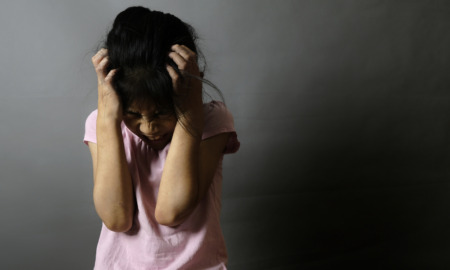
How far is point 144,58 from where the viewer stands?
1.78 ft

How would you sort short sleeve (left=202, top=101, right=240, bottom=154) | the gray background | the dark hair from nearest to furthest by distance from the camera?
the dark hair → short sleeve (left=202, top=101, right=240, bottom=154) → the gray background

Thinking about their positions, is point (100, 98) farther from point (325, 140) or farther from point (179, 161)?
point (325, 140)

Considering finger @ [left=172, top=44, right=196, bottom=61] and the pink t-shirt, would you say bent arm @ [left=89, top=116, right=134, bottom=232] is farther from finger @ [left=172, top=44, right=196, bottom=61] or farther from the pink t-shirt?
finger @ [left=172, top=44, right=196, bottom=61]

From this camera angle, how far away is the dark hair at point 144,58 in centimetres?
54

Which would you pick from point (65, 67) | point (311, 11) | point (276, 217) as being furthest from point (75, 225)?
point (311, 11)

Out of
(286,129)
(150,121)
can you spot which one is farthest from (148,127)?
(286,129)

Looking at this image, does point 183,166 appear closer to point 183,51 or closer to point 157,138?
point 157,138

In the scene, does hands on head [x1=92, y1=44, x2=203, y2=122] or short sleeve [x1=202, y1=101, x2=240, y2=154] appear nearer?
hands on head [x1=92, y1=44, x2=203, y2=122]

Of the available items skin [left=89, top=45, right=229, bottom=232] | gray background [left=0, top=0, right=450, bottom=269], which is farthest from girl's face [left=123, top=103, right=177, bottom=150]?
gray background [left=0, top=0, right=450, bottom=269]

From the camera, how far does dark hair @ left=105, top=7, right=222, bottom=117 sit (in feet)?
1.77

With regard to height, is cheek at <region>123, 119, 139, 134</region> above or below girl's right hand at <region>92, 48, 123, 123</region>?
below

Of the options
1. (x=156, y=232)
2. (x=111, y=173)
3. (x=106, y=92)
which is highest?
(x=106, y=92)

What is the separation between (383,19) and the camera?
1.02 m

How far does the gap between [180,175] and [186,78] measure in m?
0.14
